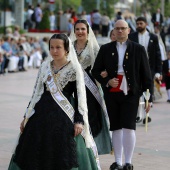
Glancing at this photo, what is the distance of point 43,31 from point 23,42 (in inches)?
439

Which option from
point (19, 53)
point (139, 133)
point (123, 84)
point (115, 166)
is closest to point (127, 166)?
point (115, 166)

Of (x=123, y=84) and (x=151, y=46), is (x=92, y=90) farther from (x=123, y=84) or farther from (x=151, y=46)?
(x=151, y=46)

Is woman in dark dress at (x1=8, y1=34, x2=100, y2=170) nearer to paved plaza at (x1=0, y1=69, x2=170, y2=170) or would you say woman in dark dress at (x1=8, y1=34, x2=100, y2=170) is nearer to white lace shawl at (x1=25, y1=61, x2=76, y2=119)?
white lace shawl at (x1=25, y1=61, x2=76, y2=119)

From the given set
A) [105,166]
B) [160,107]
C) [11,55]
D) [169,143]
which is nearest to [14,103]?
[160,107]

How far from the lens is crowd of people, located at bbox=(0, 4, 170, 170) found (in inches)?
249

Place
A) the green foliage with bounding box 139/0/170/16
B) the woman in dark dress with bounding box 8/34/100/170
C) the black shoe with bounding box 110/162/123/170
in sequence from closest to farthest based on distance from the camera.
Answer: the woman in dark dress with bounding box 8/34/100/170 < the black shoe with bounding box 110/162/123/170 < the green foliage with bounding box 139/0/170/16

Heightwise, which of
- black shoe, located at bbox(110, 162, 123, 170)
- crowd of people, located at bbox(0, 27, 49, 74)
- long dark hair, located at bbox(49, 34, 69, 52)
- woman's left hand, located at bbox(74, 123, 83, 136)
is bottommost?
crowd of people, located at bbox(0, 27, 49, 74)

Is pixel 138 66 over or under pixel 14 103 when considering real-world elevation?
over

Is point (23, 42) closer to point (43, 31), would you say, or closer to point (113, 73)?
point (43, 31)

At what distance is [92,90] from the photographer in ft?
26.3

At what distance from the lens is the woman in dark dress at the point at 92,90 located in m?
8.03

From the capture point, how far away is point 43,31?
38.5 meters

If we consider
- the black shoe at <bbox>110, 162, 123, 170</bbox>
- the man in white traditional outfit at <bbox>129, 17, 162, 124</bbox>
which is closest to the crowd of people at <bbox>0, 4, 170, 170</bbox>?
the black shoe at <bbox>110, 162, 123, 170</bbox>

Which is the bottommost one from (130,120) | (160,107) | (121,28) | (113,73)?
(160,107)
